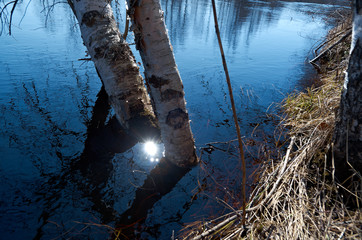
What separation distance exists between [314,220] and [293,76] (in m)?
3.83

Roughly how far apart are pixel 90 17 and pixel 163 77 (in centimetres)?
109

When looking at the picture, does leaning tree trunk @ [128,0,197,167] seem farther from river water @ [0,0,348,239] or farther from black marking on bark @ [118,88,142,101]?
black marking on bark @ [118,88,142,101]

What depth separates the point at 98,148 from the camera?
235 cm

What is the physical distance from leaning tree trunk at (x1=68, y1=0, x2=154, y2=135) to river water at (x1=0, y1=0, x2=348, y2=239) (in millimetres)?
420

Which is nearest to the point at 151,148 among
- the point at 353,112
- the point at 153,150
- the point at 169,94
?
the point at 153,150

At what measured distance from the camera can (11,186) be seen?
5.83 ft

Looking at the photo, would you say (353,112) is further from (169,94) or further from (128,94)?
(128,94)

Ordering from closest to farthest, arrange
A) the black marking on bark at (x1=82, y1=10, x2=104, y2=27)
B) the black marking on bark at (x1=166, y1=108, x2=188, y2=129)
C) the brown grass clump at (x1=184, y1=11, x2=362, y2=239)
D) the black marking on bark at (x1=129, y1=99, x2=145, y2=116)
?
the brown grass clump at (x1=184, y1=11, x2=362, y2=239), the black marking on bark at (x1=166, y1=108, x2=188, y2=129), the black marking on bark at (x1=82, y1=10, x2=104, y2=27), the black marking on bark at (x1=129, y1=99, x2=145, y2=116)

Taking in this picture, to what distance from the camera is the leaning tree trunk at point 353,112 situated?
46.1 inches

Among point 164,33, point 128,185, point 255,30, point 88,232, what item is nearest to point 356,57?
point 164,33

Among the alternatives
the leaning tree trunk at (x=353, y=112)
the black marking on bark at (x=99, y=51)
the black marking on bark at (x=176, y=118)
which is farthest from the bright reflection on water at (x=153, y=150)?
the leaning tree trunk at (x=353, y=112)

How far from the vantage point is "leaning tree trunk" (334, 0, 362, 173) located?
1.17 metres

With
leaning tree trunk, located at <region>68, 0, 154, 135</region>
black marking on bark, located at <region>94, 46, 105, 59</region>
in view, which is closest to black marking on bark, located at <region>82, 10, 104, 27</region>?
leaning tree trunk, located at <region>68, 0, 154, 135</region>

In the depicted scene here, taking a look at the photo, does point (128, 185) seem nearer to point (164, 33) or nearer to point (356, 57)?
point (164, 33)
